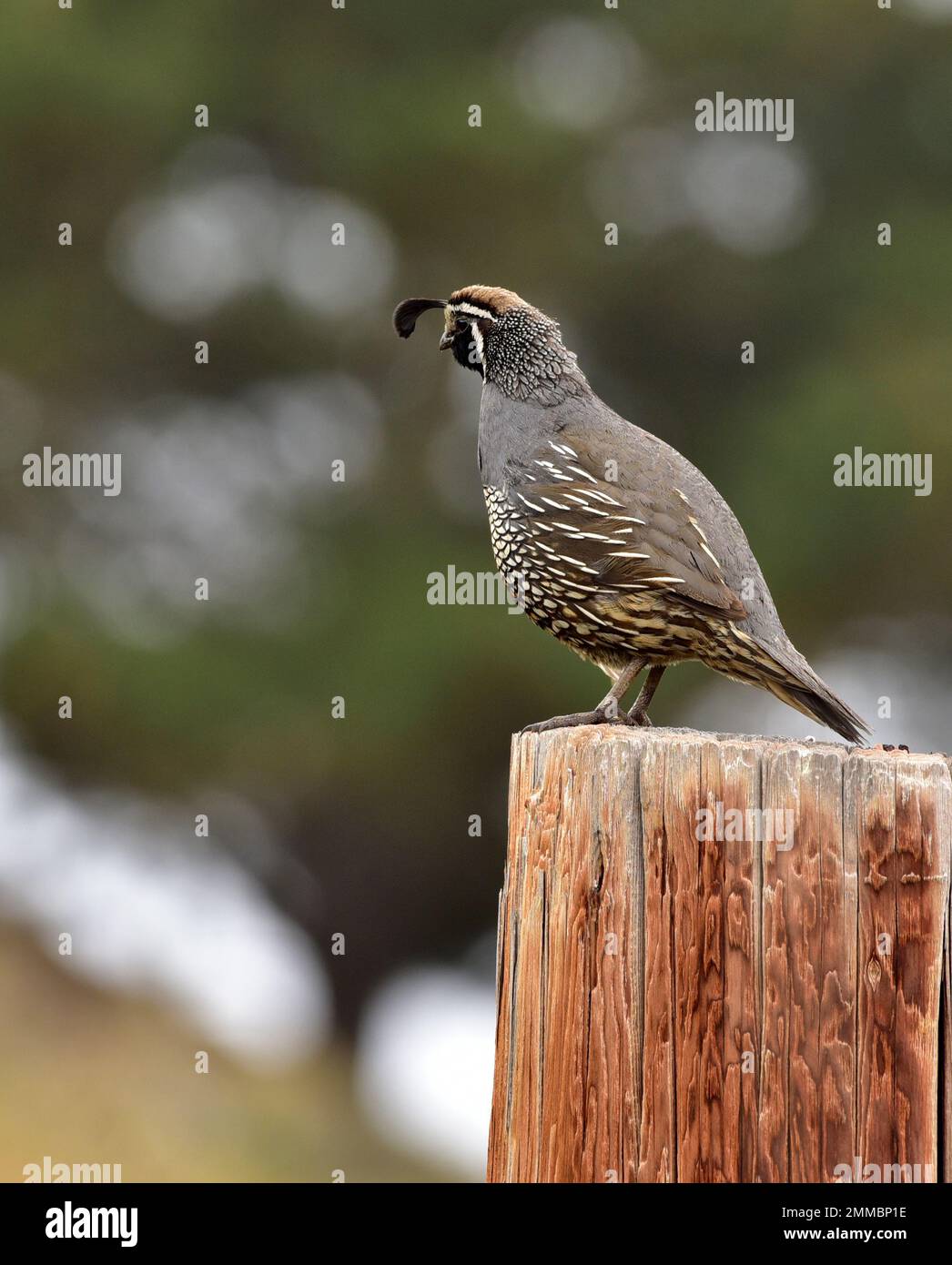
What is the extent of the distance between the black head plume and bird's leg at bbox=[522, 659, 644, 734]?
1.52 m

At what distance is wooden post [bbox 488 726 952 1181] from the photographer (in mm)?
2803

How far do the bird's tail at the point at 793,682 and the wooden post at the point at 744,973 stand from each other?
1.47 meters

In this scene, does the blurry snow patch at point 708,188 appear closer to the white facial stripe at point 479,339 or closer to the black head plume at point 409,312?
the black head plume at point 409,312

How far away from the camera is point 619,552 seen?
4832 millimetres

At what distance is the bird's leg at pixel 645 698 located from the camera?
4867 millimetres

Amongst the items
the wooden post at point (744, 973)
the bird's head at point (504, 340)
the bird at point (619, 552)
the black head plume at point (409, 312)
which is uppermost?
the black head plume at point (409, 312)

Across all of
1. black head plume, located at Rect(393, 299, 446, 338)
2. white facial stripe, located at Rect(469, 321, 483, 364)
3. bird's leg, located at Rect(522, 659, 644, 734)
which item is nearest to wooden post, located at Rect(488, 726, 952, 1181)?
bird's leg, located at Rect(522, 659, 644, 734)

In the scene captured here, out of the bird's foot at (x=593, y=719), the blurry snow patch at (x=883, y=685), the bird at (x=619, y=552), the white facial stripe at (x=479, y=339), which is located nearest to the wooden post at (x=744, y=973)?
the bird's foot at (x=593, y=719)

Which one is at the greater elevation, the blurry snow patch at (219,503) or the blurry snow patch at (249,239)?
the blurry snow patch at (249,239)

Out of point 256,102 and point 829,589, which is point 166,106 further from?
point 829,589

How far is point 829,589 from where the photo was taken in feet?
33.6

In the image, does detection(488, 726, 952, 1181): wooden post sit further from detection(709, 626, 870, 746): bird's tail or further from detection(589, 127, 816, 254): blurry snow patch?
detection(589, 127, 816, 254): blurry snow patch

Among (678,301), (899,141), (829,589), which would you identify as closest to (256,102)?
(678,301)

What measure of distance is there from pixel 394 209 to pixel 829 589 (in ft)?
11.9
